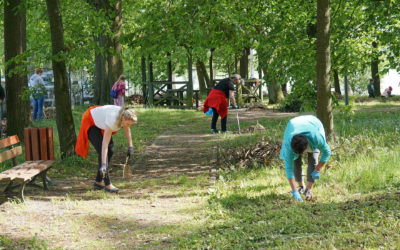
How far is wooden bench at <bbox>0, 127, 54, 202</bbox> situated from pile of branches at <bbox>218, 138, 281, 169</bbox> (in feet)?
10.3

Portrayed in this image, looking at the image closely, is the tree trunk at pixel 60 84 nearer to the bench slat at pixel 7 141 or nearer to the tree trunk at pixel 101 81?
the bench slat at pixel 7 141

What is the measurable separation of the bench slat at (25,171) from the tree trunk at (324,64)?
4853 mm

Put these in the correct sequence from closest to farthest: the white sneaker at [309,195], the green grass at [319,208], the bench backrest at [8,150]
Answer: the green grass at [319,208]
the white sneaker at [309,195]
the bench backrest at [8,150]

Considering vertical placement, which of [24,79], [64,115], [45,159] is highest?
[24,79]

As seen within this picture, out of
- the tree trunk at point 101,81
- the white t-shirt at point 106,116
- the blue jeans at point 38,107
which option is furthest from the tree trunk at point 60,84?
the tree trunk at point 101,81

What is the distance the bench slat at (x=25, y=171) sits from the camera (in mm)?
5773

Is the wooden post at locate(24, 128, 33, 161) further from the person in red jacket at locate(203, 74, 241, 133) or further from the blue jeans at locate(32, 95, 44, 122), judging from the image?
the blue jeans at locate(32, 95, 44, 122)

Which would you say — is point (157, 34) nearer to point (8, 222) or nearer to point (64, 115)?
point (64, 115)

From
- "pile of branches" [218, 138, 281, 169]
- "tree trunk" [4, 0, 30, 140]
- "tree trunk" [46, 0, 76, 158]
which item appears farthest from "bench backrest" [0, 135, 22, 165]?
"tree trunk" [4, 0, 30, 140]

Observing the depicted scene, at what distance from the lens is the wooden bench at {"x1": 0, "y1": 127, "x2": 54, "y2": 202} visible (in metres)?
6.29

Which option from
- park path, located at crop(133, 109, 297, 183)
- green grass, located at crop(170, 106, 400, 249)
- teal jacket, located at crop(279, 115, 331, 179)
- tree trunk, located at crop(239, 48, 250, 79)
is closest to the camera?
green grass, located at crop(170, 106, 400, 249)

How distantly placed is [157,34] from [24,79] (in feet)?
16.3

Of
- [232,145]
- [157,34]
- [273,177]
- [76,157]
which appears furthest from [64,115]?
[273,177]

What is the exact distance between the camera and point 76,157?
9.05 meters
